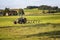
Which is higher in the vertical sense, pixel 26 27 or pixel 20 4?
pixel 20 4

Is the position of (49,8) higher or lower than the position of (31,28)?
higher

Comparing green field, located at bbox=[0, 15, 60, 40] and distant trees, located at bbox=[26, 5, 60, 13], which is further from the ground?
distant trees, located at bbox=[26, 5, 60, 13]

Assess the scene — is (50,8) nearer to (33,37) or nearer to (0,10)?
(33,37)

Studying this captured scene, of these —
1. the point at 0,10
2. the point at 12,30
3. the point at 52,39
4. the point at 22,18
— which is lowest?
the point at 52,39

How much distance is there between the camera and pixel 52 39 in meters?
2.02

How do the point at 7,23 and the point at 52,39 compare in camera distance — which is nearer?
the point at 52,39

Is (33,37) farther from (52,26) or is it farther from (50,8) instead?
(50,8)

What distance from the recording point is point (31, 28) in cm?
212

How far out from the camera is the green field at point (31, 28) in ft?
6.70

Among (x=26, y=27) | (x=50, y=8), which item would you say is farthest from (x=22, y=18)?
(x=50, y=8)

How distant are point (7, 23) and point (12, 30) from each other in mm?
158

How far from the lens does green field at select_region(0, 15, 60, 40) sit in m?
2.04

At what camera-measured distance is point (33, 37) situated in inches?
81.0

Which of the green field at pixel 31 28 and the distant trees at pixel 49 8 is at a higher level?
the distant trees at pixel 49 8
